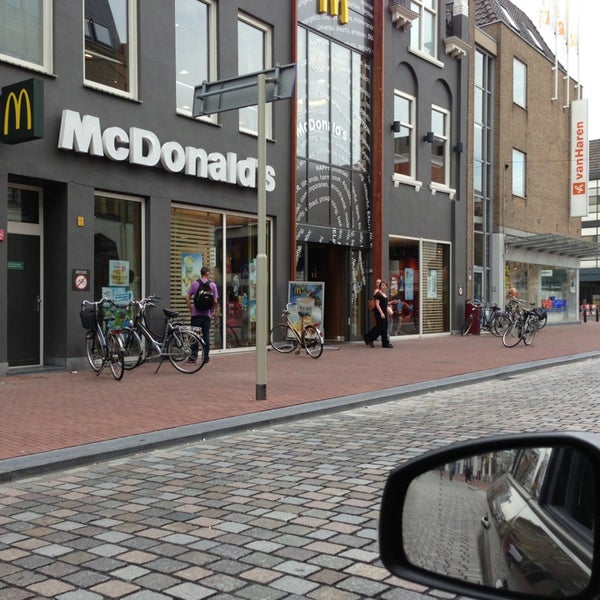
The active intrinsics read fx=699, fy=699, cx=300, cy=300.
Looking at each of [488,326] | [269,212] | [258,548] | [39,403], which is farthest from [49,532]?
[488,326]

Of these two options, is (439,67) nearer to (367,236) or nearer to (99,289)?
(367,236)

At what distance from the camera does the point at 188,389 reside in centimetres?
977

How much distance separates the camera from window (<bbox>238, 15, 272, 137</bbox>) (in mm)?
15516

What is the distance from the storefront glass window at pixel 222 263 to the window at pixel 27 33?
3.68m

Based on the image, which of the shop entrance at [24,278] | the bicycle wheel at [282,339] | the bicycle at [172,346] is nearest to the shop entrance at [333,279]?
the bicycle wheel at [282,339]

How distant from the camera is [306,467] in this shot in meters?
5.68

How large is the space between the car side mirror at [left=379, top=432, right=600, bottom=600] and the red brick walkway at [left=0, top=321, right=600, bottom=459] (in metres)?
5.01

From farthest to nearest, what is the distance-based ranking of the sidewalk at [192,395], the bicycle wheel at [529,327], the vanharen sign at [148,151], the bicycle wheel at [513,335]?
the bicycle wheel at [529,327], the bicycle wheel at [513,335], the vanharen sign at [148,151], the sidewalk at [192,395]

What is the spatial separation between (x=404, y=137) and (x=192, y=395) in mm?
13721

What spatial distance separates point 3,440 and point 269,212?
408 inches

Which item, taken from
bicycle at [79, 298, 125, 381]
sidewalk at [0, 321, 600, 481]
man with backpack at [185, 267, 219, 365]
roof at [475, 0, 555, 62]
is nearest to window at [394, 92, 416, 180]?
sidewalk at [0, 321, 600, 481]

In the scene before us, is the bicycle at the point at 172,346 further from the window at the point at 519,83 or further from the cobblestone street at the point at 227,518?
the window at the point at 519,83

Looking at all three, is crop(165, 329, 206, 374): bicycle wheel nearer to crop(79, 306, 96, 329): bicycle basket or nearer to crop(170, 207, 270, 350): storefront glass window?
crop(79, 306, 96, 329): bicycle basket

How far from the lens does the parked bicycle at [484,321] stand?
2236cm
